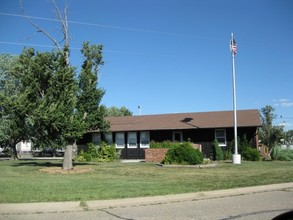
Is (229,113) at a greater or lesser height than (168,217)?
greater

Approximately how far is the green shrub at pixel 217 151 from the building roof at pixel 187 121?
2.47 meters

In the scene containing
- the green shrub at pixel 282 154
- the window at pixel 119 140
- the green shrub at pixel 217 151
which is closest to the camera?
the green shrub at pixel 282 154

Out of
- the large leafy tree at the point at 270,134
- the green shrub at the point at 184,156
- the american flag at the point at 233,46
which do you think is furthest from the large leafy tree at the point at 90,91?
the large leafy tree at the point at 270,134

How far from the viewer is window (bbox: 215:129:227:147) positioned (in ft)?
118

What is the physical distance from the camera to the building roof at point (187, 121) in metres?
35.8

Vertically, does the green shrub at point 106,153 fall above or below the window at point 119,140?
below

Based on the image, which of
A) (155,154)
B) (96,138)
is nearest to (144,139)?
(96,138)

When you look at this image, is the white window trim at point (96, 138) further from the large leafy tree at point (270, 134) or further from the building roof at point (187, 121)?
the large leafy tree at point (270, 134)

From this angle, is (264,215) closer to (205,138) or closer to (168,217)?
(168,217)

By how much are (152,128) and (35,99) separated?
51.5 feet

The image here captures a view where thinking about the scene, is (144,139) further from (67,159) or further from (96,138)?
(67,159)

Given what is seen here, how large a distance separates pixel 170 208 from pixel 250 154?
21.6m

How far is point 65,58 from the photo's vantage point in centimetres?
2361

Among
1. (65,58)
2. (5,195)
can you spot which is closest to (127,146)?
(65,58)
